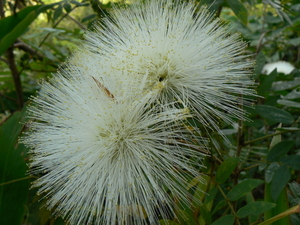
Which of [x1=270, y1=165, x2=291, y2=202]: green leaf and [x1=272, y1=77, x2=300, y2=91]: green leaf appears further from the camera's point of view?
[x1=272, y1=77, x2=300, y2=91]: green leaf

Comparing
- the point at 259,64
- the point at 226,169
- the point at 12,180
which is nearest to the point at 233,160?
the point at 226,169

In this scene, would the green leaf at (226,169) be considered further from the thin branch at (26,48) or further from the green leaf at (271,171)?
the thin branch at (26,48)

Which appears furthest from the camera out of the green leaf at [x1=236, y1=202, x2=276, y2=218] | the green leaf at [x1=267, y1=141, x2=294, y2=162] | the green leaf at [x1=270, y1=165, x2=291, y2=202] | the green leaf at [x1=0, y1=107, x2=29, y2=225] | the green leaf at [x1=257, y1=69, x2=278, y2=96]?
the green leaf at [x1=0, y1=107, x2=29, y2=225]

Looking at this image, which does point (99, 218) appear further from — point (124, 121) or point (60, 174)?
point (124, 121)

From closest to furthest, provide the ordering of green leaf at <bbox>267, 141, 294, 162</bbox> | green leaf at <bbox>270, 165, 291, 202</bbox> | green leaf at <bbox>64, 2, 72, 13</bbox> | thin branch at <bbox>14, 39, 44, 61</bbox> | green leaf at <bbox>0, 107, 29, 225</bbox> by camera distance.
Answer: green leaf at <bbox>270, 165, 291, 202</bbox> → green leaf at <bbox>267, 141, 294, 162</bbox> → green leaf at <bbox>0, 107, 29, 225</bbox> → green leaf at <bbox>64, 2, 72, 13</bbox> → thin branch at <bbox>14, 39, 44, 61</bbox>

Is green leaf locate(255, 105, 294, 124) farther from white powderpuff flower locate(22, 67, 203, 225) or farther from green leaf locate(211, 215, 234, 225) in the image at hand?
green leaf locate(211, 215, 234, 225)

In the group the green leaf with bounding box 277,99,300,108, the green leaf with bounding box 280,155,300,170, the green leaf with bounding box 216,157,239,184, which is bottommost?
the green leaf with bounding box 280,155,300,170

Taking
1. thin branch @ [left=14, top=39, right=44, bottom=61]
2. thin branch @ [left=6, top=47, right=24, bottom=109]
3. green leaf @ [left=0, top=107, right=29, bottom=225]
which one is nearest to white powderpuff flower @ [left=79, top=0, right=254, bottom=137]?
green leaf @ [left=0, top=107, right=29, bottom=225]

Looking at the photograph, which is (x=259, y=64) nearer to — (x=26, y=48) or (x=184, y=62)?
(x=184, y=62)
